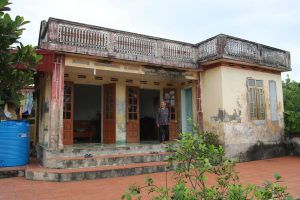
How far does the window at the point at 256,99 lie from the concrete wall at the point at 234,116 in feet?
0.58

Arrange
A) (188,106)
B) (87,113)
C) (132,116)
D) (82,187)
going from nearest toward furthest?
(82,187) → (132,116) → (188,106) → (87,113)

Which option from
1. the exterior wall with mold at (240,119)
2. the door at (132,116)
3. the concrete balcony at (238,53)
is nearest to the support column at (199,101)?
the concrete balcony at (238,53)

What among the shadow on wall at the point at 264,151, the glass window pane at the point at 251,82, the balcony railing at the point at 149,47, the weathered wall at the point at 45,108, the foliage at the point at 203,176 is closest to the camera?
the foliage at the point at 203,176

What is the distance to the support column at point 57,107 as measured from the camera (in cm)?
744

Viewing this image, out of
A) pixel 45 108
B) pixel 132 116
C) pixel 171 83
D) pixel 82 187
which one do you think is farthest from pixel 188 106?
pixel 82 187

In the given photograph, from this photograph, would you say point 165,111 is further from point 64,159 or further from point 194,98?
point 64,159

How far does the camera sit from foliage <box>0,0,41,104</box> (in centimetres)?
244

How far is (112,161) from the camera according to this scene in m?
7.46

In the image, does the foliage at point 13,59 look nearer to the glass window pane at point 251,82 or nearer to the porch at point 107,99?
the porch at point 107,99

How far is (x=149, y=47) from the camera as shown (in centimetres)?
928

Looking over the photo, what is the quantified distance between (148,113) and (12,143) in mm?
7778

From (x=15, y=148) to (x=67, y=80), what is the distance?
10.7 feet

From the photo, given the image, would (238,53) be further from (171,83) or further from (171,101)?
(171,101)

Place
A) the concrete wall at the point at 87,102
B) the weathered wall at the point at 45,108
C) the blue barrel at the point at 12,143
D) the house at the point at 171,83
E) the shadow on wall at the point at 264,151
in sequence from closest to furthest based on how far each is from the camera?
the blue barrel at the point at 12,143 → the house at the point at 171,83 → the weathered wall at the point at 45,108 → the shadow on wall at the point at 264,151 → the concrete wall at the point at 87,102
